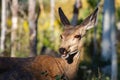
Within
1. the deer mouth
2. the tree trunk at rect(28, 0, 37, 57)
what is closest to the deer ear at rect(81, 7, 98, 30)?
the deer mouth

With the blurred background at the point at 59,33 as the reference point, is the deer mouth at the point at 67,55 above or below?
above

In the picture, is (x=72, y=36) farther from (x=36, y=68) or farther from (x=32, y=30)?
(x=32, y=30)

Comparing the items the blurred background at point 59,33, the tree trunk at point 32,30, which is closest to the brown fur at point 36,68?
the blurred background at point 59,33

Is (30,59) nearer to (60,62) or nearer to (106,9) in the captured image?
(60,62)

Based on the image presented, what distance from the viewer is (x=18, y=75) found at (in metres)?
9.78

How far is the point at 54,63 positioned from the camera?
10492 mm

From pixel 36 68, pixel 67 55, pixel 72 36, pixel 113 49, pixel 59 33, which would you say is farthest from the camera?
pixel 59 33

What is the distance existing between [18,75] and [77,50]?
1.38 m

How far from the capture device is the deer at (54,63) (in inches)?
388

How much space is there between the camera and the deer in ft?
32.3

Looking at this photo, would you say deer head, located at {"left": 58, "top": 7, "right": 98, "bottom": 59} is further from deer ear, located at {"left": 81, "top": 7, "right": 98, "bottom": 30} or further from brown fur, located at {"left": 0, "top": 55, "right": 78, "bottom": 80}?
brown fur, located at {"left": 0, "top": 55, "right": 78, "bottom": 80}

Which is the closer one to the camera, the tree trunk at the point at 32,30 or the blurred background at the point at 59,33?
the tree trunk at the point at 32,30

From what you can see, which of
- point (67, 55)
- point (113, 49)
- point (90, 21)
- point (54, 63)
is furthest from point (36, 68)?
point (113, 49)

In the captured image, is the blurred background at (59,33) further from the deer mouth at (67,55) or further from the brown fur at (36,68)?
the deer mouth at (67,55)
